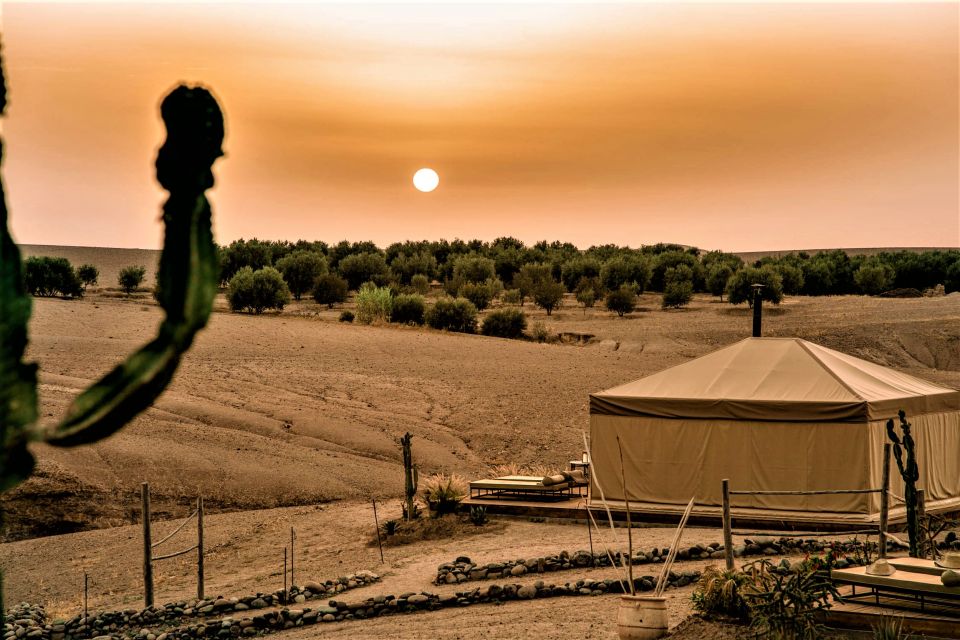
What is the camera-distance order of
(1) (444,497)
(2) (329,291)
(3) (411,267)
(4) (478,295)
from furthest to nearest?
(3) (411,267) < (4) (478,295) < (2) (329,291) < (1) (444,497)

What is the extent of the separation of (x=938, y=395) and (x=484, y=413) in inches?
518

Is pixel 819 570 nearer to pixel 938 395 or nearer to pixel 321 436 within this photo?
pixel 938 395

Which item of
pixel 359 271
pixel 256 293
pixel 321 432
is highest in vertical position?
pixel 359 271

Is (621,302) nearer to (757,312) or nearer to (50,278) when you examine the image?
(50,278)

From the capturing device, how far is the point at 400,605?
12.4m

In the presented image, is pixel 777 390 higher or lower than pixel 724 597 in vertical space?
higher

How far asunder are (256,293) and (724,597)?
120ft

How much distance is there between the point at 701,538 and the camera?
1463 centimetres

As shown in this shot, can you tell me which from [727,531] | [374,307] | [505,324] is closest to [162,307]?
[727,531]

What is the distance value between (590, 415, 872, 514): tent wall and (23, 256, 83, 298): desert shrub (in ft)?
119

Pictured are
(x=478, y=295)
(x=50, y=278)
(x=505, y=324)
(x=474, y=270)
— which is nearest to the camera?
(x=505, y=324)

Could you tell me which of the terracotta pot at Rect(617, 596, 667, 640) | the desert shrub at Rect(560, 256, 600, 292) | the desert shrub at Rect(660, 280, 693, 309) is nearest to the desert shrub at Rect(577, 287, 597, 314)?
the desert shrub at Rect(660, 280, 693, 309)

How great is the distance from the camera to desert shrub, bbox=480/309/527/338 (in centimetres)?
4181

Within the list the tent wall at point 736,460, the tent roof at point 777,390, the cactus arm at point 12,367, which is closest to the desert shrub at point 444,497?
the tent wall at point 736,460
